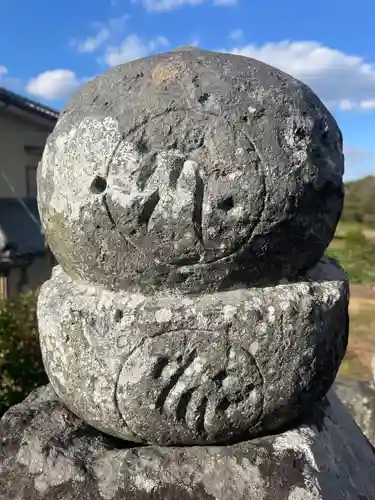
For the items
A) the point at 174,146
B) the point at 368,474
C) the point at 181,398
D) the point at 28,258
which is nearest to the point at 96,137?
the point at 174,146

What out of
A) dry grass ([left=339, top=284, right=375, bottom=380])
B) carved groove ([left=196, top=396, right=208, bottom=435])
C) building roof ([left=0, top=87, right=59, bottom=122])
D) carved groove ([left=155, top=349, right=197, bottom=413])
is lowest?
dry grass ([left=339, top=284, right=375, bottom=380])

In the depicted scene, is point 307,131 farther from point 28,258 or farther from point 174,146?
point 28,258

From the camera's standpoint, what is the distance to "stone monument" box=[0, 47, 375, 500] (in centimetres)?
129

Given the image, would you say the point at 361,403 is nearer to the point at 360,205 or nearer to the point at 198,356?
the point at 198,356

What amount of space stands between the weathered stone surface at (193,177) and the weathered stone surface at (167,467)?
44cm

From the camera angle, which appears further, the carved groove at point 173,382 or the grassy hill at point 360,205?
the grassy hill at point 360,205

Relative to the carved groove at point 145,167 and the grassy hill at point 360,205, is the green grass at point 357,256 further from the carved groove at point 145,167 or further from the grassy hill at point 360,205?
the carved groove at point 145,167

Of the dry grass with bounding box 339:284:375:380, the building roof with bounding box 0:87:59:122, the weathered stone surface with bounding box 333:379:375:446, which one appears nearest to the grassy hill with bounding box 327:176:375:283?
the dry grass with bounding box 339:284:375:380

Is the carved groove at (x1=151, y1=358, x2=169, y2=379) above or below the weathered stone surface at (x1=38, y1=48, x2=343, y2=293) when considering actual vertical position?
below

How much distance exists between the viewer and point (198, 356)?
133 cm

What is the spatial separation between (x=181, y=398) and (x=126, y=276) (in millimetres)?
331

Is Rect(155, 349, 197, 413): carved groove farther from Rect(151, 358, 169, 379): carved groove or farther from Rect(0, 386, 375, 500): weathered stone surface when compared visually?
Rect(0, 386, 375, 500): weathered stone surface

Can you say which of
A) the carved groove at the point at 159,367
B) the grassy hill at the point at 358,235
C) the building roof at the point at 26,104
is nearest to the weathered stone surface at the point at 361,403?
the carved groove at the point at 159,367

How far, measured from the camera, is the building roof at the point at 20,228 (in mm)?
6883
